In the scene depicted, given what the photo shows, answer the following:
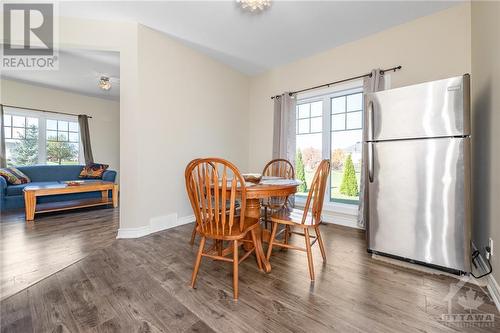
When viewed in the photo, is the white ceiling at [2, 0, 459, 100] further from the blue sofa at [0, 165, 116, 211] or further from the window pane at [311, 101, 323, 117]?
the blue sofa at [0, 165, 116, 211]

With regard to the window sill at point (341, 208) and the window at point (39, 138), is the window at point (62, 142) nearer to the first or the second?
the window at point (39, 138)

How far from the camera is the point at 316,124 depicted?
362 centimetres

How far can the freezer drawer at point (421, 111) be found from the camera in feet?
5.56

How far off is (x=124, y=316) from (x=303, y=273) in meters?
1.31

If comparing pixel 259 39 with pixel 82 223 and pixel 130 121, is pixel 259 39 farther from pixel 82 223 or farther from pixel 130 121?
pixel 82 223

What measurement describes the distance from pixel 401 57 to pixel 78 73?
18.0 feet

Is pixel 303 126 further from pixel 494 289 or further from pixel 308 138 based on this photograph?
pixel 494 289

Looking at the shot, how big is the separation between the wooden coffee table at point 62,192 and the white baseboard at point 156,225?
1.91 m

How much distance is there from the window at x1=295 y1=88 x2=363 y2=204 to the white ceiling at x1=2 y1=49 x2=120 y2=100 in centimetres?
318

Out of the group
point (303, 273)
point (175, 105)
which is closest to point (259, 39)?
point (175, 105)

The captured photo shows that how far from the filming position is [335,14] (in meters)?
2.52

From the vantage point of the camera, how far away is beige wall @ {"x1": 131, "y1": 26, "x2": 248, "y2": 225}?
2.76m

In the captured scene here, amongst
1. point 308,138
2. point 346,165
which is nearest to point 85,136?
point 308,138

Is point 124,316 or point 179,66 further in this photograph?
point 179,66
